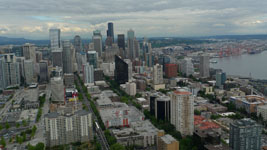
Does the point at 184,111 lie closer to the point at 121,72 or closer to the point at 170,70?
the point at 121,72

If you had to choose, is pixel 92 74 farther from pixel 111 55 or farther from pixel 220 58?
pixel 220 58

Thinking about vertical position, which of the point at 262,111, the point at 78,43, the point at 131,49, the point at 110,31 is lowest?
the point at 262,111

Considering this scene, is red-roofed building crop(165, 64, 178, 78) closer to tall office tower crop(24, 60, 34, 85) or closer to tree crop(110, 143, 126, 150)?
tall office tower crop(24, 60, 34, 85)

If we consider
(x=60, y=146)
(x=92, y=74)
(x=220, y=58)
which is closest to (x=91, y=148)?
(x=60, y=146)

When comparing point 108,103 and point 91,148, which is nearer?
point 91,148

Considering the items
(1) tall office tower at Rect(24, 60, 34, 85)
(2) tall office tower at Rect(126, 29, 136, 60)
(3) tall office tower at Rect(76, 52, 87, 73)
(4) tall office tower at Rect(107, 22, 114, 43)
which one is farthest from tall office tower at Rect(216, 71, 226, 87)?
(4) tall office tower at Rect(107, 22, 114, 43)

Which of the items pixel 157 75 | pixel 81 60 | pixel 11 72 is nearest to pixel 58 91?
pixel 157 75

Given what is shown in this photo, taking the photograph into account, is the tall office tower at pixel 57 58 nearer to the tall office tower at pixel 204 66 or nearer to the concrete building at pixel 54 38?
Result: the concrete building at pixel 54 38
